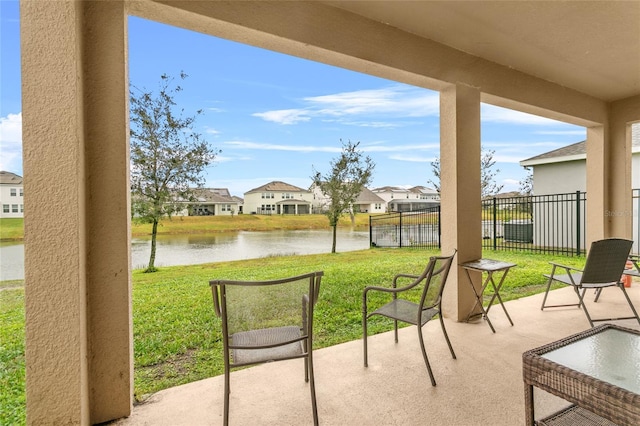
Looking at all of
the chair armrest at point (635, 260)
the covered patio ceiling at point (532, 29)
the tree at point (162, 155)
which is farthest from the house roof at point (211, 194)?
the chair armrest at point (635, 260)

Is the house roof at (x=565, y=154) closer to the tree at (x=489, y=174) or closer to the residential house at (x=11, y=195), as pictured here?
the tree at (x=489, y=174)

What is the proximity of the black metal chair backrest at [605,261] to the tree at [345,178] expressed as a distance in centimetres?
520

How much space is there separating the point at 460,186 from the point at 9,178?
149 inches

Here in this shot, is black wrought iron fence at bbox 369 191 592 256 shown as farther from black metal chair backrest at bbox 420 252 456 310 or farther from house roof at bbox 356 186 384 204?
black metal chair backrest at bbox 420 252 456 310

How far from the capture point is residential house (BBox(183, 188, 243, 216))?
6.30 metres

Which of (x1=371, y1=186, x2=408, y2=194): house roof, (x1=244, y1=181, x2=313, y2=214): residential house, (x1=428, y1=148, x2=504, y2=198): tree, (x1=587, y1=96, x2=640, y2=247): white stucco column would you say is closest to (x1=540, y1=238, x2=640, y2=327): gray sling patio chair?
(x1=587, y1=96, x2=640, y2=247): white stucco column

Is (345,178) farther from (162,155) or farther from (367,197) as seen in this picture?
(162,155)

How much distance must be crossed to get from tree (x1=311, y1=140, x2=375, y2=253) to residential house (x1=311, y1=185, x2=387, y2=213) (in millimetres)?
94

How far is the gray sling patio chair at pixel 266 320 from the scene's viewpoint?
1.71 meters

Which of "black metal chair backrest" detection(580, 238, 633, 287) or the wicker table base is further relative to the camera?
"black metal chair backrest" detection(580, 238, 633, 287)

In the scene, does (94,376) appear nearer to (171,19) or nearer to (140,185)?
(171,19)

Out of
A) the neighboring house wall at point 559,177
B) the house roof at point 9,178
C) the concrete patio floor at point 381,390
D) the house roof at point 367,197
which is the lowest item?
the concrete patio floor at point 381,390

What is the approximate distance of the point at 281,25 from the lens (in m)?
2.38

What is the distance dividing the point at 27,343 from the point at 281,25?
101 inches
